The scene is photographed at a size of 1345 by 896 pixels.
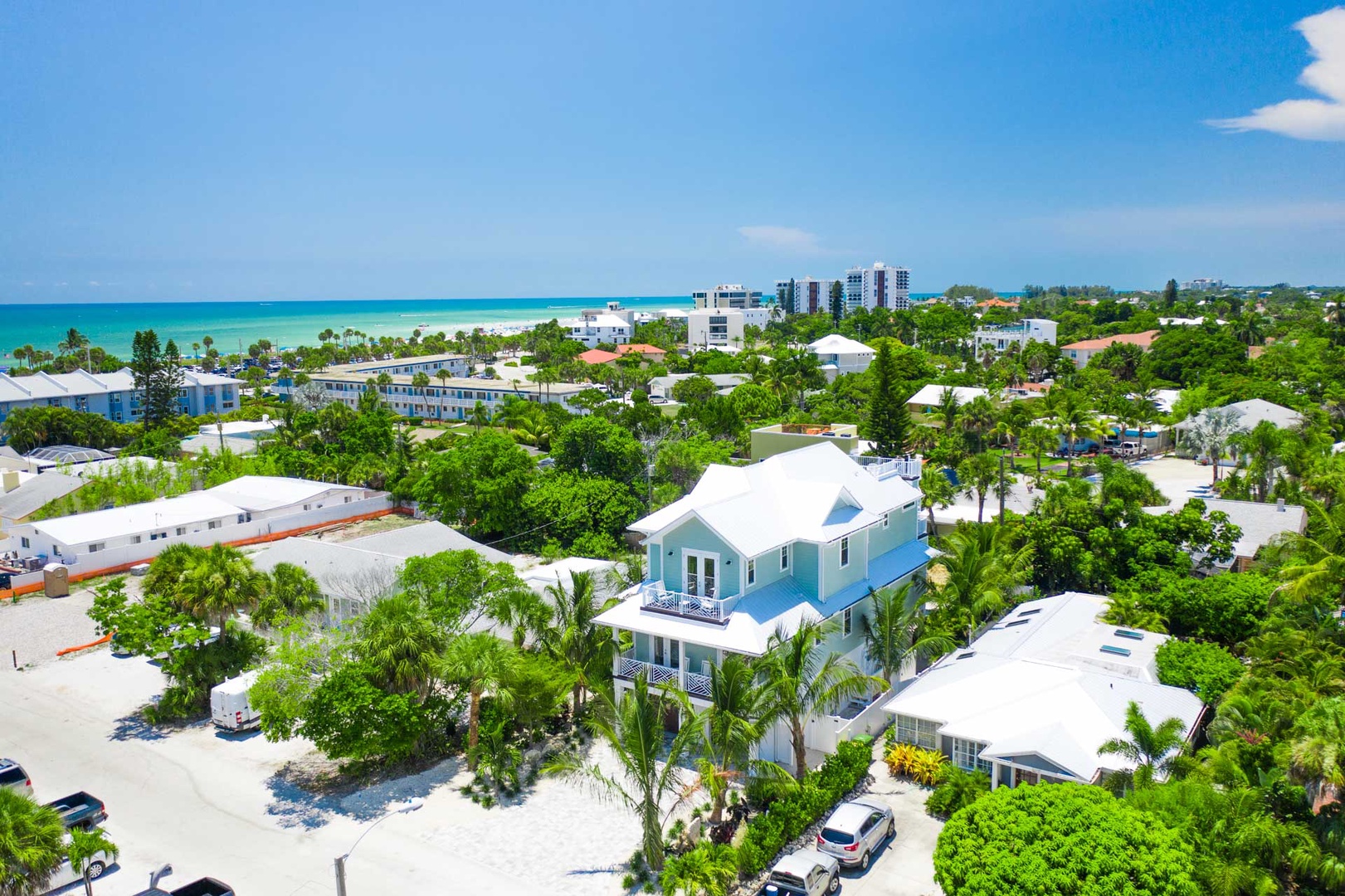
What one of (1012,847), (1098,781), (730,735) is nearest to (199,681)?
(730,735)

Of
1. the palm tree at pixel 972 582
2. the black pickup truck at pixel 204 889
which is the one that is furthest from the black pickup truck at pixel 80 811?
the palm tree at pixel 972 582

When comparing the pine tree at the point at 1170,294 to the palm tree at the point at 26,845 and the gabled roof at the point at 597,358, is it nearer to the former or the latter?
the gabled roof at the point at 597,358

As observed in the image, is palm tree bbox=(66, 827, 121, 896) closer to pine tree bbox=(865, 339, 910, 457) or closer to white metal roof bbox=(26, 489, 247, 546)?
white metal roof bbox=(26, 489, 247, 546)

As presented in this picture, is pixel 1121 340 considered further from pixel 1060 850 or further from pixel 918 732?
pixel 1060 850

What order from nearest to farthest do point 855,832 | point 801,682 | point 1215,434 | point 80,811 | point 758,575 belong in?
point 855,832 < point 80,811 < point 801,682 < point 758,575 < point 1215,434

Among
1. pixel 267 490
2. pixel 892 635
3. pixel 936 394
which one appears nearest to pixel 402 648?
pixel 892 635

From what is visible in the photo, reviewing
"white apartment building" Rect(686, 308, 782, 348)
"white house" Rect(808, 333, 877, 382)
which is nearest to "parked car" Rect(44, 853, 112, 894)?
"white house" Rect(808, 333, 877, 382)

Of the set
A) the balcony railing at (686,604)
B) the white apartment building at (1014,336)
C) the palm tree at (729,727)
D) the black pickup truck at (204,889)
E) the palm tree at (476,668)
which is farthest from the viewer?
the white apartment building at (1014,336)
